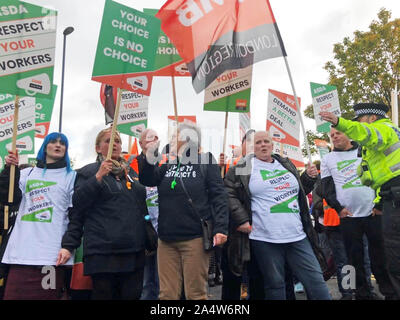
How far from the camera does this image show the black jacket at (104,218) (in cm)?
338

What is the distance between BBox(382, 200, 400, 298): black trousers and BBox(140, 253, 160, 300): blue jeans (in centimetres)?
263

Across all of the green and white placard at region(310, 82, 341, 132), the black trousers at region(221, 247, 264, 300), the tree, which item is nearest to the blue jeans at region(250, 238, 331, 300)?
the black trousers at region(221, 247, 264, 300)

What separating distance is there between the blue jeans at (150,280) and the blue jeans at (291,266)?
5.20 ft

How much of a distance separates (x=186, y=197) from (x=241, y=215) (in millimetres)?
596

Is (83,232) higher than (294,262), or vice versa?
(83,232)

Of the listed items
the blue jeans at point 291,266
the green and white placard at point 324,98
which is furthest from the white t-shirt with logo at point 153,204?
the green and white placard at point 324,98

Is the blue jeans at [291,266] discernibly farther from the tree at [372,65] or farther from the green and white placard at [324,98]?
the tree at [372,65]

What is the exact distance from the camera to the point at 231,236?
13.1ft

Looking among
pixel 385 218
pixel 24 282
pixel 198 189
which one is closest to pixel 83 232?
pixel 24 282

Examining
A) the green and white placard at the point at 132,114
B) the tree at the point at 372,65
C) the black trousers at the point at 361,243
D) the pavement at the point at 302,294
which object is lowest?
the pavement at the point at 302,294

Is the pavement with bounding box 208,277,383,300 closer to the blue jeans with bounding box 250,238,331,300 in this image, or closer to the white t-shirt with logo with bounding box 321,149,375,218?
the white t-shirt with logo with bounding box 321,149,375,218

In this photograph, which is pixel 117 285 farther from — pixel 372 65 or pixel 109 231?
pixel 372 65
